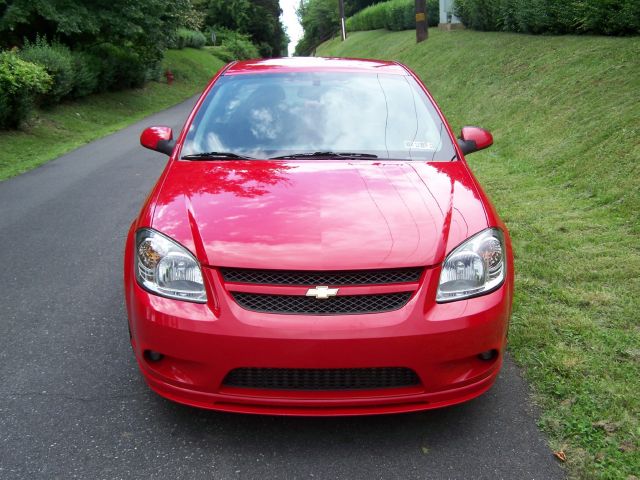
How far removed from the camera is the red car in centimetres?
248

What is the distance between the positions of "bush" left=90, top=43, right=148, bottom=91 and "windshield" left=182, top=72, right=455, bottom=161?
18163 millimetres

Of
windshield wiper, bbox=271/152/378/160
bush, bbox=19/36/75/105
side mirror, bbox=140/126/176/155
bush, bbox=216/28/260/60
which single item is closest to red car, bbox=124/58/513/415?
windshield wiper, bbox=271/152/378/160

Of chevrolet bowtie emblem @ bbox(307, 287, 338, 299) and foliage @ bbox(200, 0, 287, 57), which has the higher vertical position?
chevrolet bowtie emblem @ bbox(307, 287, 338, 299)

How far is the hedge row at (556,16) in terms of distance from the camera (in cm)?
1135

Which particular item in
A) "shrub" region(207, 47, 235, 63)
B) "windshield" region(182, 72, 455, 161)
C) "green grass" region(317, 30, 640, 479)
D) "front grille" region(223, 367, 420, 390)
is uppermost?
"windshield" region(182, 72, 455, 161)

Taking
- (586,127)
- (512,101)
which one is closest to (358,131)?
(586,127)

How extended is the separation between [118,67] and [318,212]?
20.8 m

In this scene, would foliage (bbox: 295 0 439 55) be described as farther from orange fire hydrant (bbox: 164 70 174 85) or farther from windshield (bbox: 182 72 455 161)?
windshield (bbox: 182 72 455 161)

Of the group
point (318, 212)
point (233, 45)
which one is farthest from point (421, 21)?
point (233, 45)

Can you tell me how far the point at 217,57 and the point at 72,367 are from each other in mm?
45932

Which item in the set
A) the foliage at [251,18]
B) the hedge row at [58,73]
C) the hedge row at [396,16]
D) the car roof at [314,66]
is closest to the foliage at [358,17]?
the hedge row at [396,16]

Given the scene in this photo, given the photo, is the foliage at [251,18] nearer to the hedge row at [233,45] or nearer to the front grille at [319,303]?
the hedge row at [233,45]

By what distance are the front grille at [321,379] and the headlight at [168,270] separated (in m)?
0.37

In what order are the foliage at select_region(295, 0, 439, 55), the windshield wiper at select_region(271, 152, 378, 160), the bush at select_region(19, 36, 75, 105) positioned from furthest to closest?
the foliage at select_region(295, 0, 439, 55) → the bush at select_region(19, 36, 75, 105) → the windshield wiper at select_region(271, 152, 378, 160)
